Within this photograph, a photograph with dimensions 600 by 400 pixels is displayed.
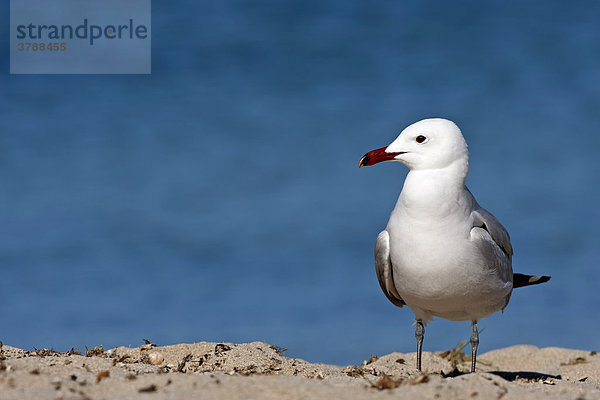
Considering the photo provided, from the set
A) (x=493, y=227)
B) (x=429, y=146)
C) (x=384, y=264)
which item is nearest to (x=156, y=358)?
(x=384, y=264)

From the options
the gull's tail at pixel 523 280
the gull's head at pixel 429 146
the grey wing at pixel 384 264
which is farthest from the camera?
the gull's tail at pixel 523 280

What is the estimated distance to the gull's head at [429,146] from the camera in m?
7.09

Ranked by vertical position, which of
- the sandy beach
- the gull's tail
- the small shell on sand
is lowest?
the sandy beach

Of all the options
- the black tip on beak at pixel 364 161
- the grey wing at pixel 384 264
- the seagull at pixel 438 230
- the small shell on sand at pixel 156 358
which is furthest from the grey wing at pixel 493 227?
the small shell on sand at pixel 156 358

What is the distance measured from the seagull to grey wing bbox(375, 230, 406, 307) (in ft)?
0.05

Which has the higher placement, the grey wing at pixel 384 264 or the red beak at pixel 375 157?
the red beak at pixel 375 157

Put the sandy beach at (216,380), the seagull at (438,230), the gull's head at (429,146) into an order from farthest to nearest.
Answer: the gull's head at (429,146), the seagull at (438,230), the sandy beach at (216,380)

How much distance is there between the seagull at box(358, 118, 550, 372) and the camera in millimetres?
6961

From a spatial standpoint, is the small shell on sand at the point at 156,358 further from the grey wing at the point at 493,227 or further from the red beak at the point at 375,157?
the grey wing at the point at 493,227

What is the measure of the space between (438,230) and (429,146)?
2.87ft

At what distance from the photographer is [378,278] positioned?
7.91 m

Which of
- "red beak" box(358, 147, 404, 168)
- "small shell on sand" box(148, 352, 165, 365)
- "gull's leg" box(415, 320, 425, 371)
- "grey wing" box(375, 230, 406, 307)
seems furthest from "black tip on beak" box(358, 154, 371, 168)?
"small shell on sand" box(148, 352, 165, 365)

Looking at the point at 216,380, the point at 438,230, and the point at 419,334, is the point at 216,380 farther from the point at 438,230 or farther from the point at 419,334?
the point at 419,334

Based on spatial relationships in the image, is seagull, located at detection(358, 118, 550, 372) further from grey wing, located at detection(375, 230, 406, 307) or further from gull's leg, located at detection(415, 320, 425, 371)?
gull's leg, located at detection(415, 320, 425, 371)
